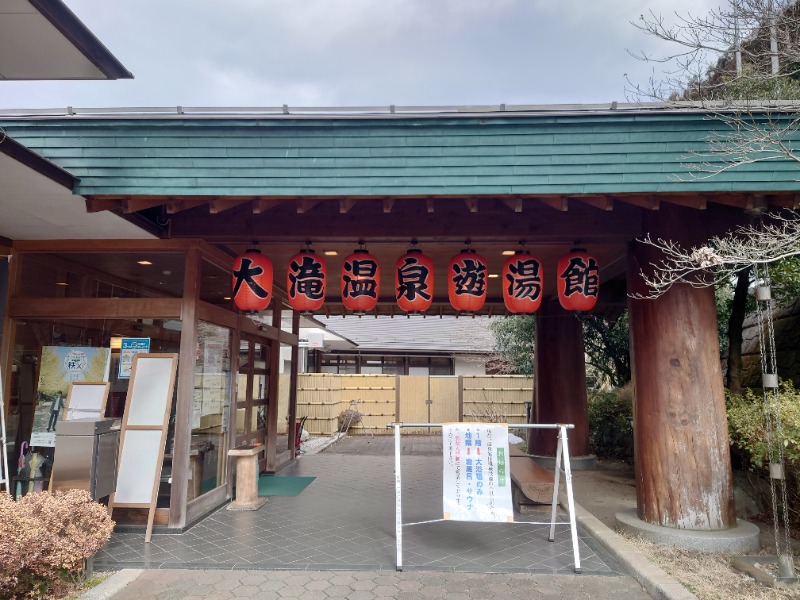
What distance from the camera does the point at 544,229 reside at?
657 centimetres

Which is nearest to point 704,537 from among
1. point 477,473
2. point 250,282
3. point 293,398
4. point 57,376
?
point 477,473

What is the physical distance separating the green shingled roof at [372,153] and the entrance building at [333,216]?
0.05 ft

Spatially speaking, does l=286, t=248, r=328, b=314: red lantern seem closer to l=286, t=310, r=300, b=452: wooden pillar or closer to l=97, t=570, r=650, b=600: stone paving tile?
l=97, t=570, r=650, b=600: stone paving tile

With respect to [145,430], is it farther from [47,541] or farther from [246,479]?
[47,541]

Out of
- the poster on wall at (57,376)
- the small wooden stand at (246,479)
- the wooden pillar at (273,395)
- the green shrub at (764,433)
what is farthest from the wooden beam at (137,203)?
the green shrub at (764,433)

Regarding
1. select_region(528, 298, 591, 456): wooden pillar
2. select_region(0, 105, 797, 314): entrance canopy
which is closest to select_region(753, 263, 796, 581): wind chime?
select_region(0, 105, 797, 314): entrance canopy

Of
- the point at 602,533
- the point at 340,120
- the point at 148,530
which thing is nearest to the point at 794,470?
the point at 602,533

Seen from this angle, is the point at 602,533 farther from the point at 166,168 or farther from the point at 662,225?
the point at 166,168

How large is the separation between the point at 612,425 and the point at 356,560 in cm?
840

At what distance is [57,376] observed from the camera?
256 inches

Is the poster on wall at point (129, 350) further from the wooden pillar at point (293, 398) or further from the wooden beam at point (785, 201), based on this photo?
the wooden beam at point (785, 201)

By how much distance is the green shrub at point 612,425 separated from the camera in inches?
458

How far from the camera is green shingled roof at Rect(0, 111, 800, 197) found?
5348mm

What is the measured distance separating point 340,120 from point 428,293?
2.34 meters
